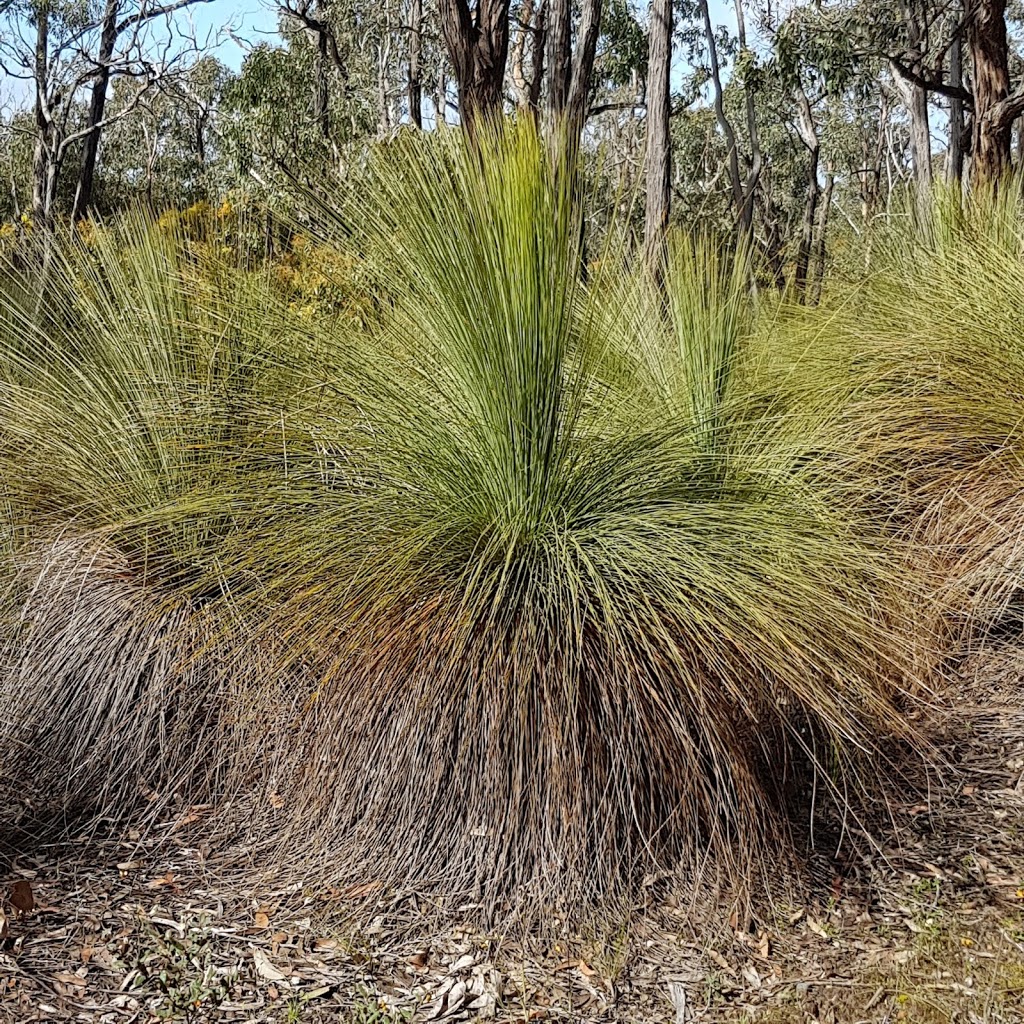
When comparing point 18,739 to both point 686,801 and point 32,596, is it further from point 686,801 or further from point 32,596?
point 686,801

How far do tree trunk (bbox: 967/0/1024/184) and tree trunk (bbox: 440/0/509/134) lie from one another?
3216 millimetres

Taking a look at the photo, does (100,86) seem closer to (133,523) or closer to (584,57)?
(584,57)

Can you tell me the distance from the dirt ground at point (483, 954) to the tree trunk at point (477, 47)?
4.54 meters

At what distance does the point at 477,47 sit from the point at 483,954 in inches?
202

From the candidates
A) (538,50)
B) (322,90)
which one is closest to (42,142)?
(322,90)

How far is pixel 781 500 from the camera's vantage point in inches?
132

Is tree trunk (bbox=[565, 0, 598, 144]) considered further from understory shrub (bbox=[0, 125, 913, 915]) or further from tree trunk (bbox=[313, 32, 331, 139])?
tree trunk (bbox=[313, 32, 331, 139])

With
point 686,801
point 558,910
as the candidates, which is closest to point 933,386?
point 686,801

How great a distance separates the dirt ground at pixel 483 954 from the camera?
247 cm

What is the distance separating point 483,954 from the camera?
264 cm

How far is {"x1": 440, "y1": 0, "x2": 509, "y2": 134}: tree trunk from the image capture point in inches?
239

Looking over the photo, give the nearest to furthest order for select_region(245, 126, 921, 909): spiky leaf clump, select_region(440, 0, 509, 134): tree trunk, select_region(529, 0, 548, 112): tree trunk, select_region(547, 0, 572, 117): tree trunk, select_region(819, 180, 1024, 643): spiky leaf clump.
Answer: select_region(245, 126, 921, 909): spiky leaf clump → select_region(819, 180, 1024, 643): spiky leaf clump → select_region(440, 0, 509, 134): tree trunk → select_region(547, 0, 572, 117): tree trunk → select_region(529, 0, 548, 112): tree trunk

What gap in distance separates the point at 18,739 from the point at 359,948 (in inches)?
51.5

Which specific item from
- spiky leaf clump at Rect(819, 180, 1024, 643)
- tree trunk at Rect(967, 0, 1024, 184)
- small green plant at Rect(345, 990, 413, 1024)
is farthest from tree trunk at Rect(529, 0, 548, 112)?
small green plant at Rect(345, 990, 413, 1024)
